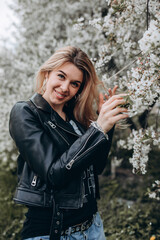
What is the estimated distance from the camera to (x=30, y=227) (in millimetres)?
1512

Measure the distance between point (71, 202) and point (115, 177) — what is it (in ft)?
12.4

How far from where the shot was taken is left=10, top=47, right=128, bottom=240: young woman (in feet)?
4.49

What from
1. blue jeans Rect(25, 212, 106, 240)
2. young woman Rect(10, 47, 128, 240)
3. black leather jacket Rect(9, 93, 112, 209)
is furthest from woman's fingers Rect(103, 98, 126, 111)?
blue jeans Rect(25, 212, 106, 240)

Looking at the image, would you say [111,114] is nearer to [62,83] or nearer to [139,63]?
[139,63]

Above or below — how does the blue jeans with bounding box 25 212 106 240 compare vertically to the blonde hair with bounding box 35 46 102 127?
below

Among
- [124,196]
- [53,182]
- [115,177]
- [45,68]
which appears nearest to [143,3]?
[45,68]

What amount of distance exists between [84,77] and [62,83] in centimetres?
31

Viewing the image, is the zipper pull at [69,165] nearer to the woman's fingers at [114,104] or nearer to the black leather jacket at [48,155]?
the black leather jacket at [48,155]

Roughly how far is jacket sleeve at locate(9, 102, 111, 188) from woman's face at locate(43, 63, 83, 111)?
311 mm

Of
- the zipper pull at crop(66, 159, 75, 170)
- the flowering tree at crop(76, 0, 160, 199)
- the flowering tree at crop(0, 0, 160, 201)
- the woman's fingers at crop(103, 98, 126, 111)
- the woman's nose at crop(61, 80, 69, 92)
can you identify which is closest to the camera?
the flowering tree at crop(76, 0, 160, 199)

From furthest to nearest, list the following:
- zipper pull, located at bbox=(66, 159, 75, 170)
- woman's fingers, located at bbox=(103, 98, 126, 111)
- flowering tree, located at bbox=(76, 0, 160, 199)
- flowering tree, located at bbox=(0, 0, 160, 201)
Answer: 1. flowering tree, located at bbox=(0, 0, 160, 201)
2. woman's fingers, located at bbox=(103, 98, 126, 111)
3. zipper pull, located at bbox=(66, 159, 75, 170)
4. flowering tree, located at bbox=(76, 0, 160, 199)

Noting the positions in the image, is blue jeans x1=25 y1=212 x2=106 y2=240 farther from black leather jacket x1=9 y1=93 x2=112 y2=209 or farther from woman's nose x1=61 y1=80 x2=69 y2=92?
woman's nose x1=61 y1=80 x2=69 y2=92

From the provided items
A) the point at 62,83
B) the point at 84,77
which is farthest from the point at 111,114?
the point at 84,77

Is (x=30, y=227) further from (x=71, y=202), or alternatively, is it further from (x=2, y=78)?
(x=2, y=78)
